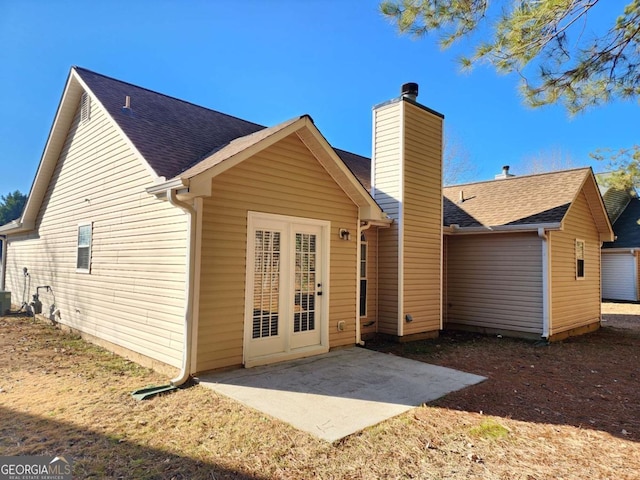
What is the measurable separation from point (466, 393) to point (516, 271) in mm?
5137

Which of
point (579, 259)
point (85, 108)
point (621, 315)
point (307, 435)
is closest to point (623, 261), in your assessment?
point (621, 315)

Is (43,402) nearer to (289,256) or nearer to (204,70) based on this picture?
(289,256)

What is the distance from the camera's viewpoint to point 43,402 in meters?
4.34

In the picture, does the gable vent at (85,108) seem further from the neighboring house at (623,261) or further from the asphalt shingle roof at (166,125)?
the neighboring house at (623,261)

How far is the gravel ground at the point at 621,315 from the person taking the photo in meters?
12.1

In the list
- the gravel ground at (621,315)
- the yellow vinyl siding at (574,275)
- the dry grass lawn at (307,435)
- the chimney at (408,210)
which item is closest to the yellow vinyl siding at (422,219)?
the chimney at (408,210)

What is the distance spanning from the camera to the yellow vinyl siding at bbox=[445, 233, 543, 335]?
8.80 m

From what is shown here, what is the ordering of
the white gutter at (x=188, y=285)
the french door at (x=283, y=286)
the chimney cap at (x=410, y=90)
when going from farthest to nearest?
the chimney cap at (x=410, y=90) < the french door at (x=283, y=286) < the white gutter at (x=188, y=285)

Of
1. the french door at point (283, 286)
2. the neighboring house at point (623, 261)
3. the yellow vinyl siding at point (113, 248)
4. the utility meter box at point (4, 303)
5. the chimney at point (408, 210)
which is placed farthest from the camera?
the neighboring house at point (623, 261)

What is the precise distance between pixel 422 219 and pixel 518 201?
11.0 ft

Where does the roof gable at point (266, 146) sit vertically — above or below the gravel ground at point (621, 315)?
above

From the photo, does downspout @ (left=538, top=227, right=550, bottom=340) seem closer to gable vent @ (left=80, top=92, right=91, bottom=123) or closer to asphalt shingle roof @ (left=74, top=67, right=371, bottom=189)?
asphalt shingle roof @ (left=74, top=67, right=371, bottom=189)

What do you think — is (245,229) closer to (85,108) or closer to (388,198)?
(388,198)

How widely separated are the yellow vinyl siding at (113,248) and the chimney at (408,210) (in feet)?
15.1
